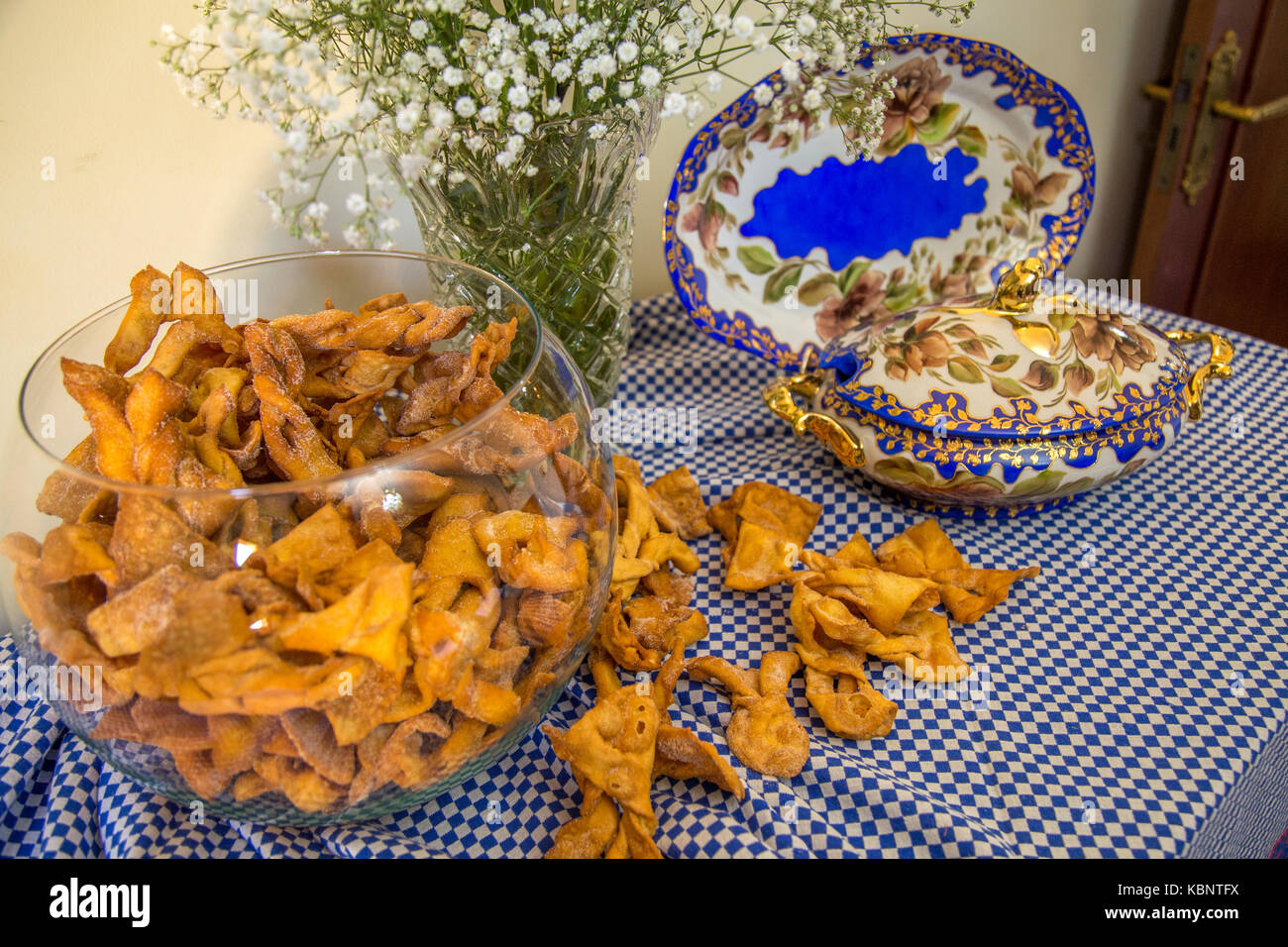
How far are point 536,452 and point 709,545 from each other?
338mm

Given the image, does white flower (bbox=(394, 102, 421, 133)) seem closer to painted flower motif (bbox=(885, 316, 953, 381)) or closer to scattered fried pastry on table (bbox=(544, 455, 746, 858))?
scattered fried pastry on table (bbox=(544, 455, 746, 858))

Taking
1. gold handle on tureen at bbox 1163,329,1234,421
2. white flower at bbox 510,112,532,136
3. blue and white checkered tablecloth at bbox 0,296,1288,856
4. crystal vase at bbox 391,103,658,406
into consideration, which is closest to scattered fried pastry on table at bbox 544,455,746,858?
blue and white checkered tablecloth at bbox 0,296,1288,856

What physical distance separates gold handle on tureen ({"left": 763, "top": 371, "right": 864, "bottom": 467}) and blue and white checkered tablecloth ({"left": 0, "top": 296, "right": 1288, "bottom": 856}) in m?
0.08

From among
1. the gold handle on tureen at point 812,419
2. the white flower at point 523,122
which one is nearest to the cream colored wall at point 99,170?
the white flower at point 523,122

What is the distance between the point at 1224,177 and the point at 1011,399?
3.19 feet

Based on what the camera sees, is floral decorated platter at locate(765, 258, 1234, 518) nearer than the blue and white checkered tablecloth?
No

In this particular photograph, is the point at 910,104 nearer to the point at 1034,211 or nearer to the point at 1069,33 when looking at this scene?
the point at 1034,211

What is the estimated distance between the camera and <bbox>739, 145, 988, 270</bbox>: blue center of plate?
106 centimetres

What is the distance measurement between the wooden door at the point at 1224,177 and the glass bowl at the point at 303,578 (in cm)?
126

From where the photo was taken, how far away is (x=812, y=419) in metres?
0.85

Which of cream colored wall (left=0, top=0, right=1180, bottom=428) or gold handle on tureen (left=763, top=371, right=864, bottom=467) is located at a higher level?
cream colored wall (left=0, top=0, right=1180, bottom=428)

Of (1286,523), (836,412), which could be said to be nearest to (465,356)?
(836,412)

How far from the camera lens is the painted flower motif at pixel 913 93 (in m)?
1.03

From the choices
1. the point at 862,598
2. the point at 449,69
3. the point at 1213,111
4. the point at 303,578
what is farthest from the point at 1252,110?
the point at 303,578
